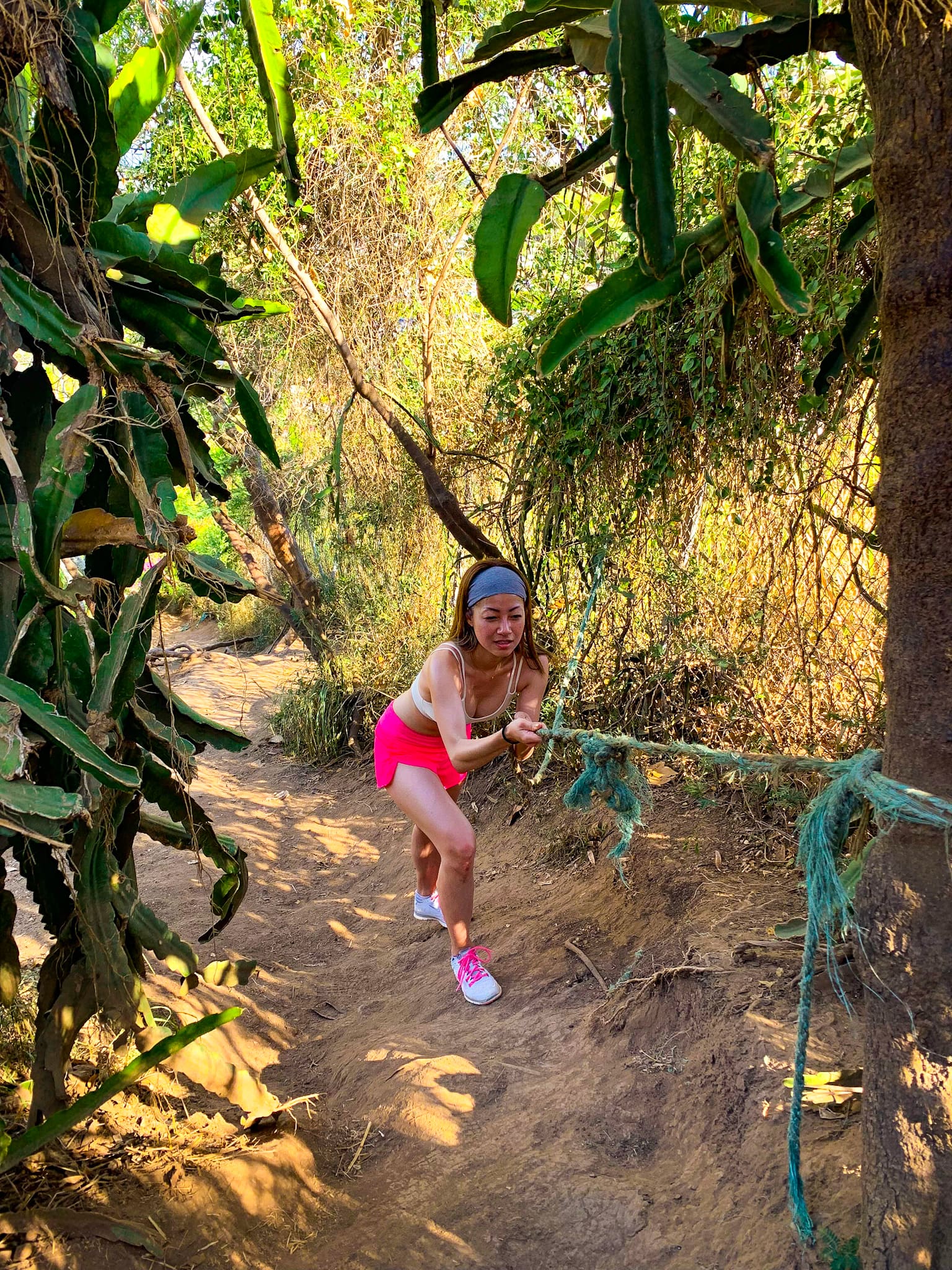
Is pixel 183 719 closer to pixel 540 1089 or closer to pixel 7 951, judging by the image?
pixel 7 951

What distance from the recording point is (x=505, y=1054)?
359 cm

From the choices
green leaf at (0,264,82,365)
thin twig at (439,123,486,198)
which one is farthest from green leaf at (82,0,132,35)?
thin twig at (439,123,486,198)

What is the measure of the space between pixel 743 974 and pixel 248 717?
25.9 ft

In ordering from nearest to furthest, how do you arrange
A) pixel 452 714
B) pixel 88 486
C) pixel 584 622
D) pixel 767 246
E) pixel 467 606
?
pixel 767 246 → pixel 88 486 → pixel 452 714 → pixel 467 606 → pixel 584 622

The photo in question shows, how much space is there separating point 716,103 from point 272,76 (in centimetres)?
190

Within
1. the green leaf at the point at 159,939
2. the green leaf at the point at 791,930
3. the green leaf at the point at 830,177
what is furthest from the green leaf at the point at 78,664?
the green leaf at the point at 830,177

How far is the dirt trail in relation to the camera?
2.58 m

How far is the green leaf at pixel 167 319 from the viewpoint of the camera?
122 inches

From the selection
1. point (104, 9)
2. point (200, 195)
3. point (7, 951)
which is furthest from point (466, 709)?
point (104, 9)

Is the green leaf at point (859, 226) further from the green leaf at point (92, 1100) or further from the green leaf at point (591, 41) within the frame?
the green leaf at point (92, 1100)

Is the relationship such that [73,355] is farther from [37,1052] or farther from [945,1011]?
[945,1011]

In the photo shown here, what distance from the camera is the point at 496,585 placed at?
12.0ft

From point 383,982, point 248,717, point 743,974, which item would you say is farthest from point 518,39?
point 248,717

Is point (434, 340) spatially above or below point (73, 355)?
above
